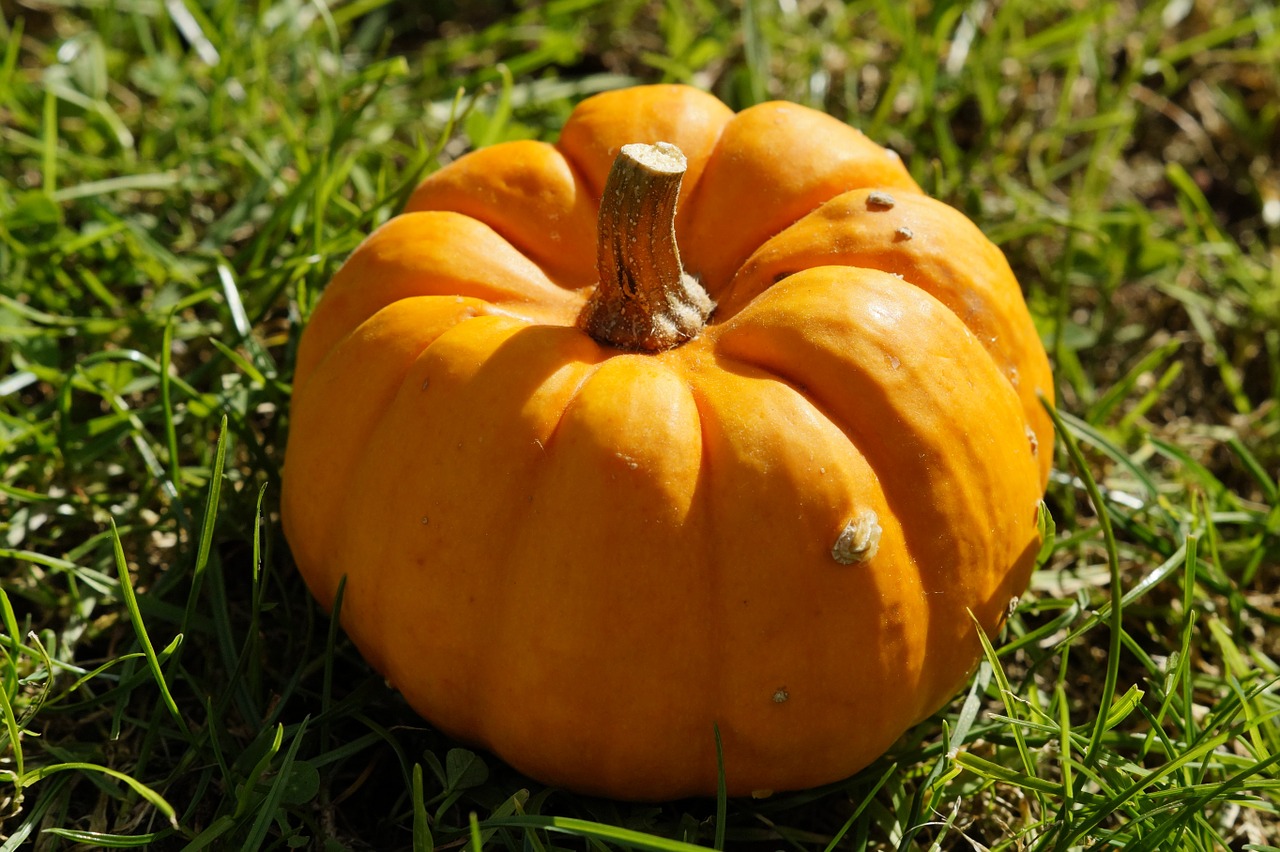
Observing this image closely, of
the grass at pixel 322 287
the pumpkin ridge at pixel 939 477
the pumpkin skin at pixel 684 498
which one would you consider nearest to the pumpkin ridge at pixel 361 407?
the pumpkin skin at pixel 684 498

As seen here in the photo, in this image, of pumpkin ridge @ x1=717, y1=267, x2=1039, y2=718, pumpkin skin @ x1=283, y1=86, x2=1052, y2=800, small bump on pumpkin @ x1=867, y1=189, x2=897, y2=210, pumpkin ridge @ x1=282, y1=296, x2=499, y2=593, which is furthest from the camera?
small bump on pumpkin @ x1=867, y1=189, x2=897, y2=210

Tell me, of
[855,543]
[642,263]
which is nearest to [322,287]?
[642,263]

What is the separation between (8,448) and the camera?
3.41 meters

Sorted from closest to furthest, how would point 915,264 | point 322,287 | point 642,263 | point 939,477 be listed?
point 939,477
point 642,263
point 915,264
point 322,287

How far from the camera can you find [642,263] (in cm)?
263

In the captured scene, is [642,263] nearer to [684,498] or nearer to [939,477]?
[684,498]

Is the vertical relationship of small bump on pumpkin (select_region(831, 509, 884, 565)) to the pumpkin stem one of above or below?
below

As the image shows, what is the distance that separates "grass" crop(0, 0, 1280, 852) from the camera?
269 centimetres

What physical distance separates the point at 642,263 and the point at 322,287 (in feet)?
5.00

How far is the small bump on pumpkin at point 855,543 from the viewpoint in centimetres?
237

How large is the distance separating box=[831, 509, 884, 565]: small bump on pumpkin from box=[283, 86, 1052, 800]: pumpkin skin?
2cm

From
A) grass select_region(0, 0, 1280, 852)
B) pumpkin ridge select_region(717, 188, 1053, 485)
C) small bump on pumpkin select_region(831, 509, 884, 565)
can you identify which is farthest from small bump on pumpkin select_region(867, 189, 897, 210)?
small bump on pumpkin select_region(831, 509, 884, 565)

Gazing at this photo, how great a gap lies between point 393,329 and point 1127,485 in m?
2.40

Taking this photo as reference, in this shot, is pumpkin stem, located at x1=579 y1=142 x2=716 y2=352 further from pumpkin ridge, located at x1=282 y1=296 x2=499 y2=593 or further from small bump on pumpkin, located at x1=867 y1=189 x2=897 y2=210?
small bump on pumpkin, located at x1=867 y1=189 x2=897 y2=210
